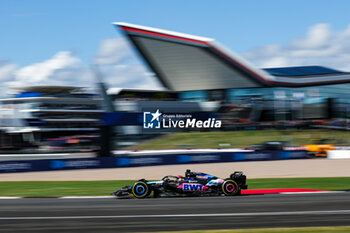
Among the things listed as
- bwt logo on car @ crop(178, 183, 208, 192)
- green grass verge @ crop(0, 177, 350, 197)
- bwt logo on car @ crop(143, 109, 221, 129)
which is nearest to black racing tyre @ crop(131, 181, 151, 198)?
bwt logo on car @ crop(178, 183, 208, 192)

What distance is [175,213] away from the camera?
10.2 m

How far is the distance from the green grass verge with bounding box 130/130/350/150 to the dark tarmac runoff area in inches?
1183

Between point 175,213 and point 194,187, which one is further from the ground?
point 194,187

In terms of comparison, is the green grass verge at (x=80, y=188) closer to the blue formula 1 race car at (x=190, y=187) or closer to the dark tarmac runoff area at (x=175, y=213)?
the dark tarmac runoff area at (x=175, y=213)

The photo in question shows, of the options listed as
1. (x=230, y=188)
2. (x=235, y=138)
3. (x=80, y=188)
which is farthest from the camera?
(x=235, y=138)

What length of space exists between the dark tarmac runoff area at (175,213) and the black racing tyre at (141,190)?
33cm

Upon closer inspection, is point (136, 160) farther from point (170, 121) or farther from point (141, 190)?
point (141, 190)

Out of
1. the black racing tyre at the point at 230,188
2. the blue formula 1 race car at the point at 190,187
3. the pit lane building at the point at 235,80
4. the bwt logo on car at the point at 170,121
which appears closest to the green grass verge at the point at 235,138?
the bwt logo on car at the point at 170,121

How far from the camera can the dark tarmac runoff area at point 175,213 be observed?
873 centimetres

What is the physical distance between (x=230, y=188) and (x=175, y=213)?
3389 millimetres

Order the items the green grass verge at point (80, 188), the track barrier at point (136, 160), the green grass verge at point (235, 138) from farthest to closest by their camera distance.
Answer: the green grass verge at point (235, 138), the track barrier at point (136, 160), the green grass verge at point (80, 188)

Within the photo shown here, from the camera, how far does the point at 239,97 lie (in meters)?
53.8

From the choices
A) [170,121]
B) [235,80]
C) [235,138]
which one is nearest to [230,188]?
[170,121]

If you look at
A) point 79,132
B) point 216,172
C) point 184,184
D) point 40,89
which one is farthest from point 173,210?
point 40,89
